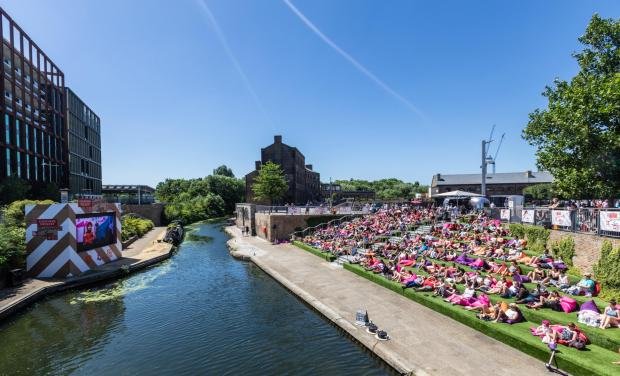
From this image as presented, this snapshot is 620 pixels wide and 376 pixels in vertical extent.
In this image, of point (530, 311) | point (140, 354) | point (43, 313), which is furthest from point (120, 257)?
point (530, 311)

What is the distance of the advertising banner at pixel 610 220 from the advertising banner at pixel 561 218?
7.62 feet

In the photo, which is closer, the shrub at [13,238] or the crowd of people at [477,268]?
the crowd of people at [477,268]

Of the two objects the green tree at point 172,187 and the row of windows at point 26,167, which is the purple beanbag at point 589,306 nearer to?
the row of windows at point 26,167

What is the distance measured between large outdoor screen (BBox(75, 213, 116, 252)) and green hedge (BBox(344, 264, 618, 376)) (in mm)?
20651

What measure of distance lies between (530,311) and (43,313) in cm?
2063

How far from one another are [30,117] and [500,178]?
9000 cm

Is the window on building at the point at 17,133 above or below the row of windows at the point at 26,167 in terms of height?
above

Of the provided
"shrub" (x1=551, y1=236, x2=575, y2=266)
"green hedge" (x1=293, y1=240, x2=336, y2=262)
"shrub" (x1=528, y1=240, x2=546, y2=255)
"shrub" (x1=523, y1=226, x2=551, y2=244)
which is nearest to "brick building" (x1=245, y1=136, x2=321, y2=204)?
"green hedge" (x1=293, y1=240, x2=336, y2=262)

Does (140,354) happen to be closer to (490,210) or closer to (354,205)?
(490,210)

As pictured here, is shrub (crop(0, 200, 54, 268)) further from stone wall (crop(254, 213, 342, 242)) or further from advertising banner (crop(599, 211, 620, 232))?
advertising banner (crop(599, 211, 620, 232))

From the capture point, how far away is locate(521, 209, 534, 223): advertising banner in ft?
66.3

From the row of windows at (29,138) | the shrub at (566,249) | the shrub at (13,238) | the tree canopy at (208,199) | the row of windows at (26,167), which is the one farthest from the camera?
the tree canopy at (208,199)

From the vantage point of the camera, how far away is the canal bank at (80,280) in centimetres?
1692

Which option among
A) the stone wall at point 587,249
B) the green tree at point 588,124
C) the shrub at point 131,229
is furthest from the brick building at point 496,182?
the stone wall at point 587,249
